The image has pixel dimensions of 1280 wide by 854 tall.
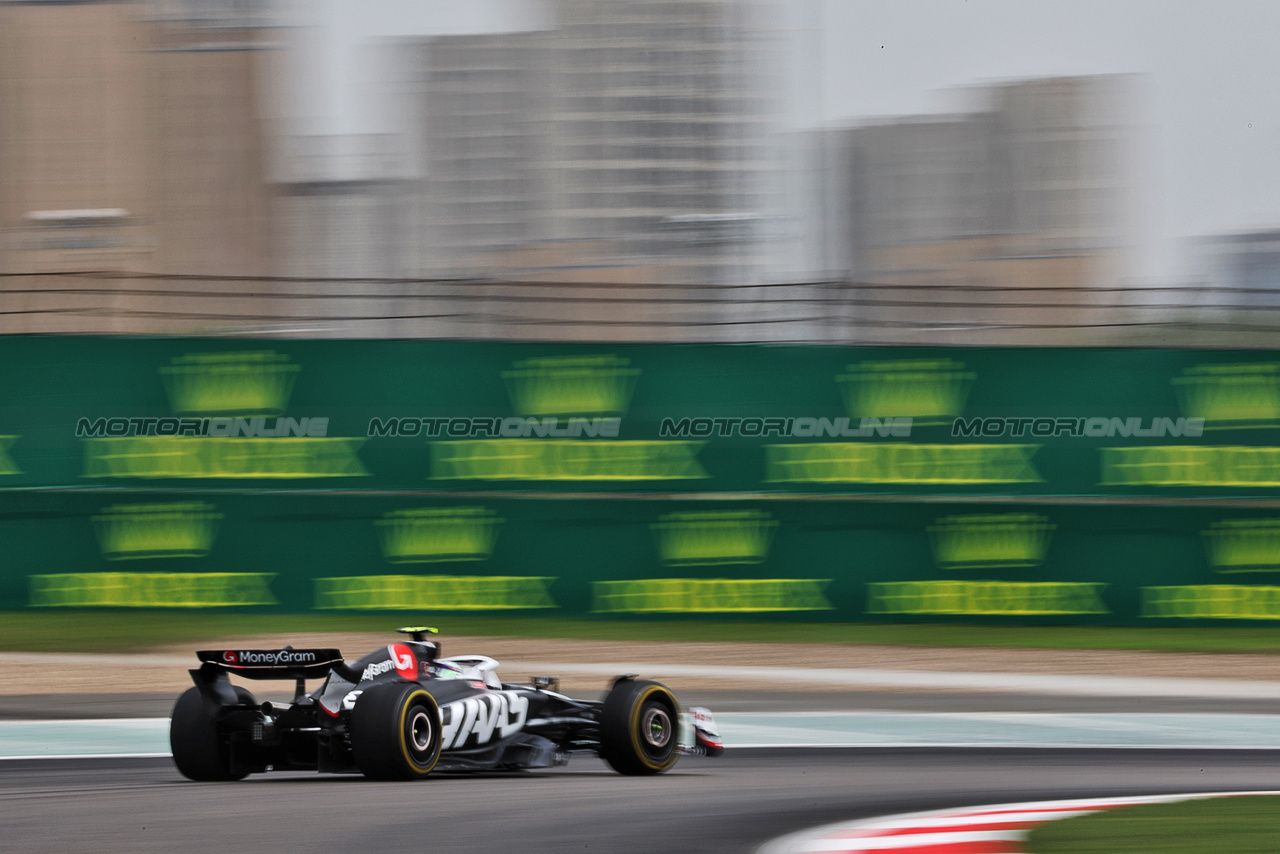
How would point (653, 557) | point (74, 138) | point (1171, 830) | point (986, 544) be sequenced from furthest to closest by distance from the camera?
point (74, 138), point (986, 544), point (653, 557), point (1171, 830)

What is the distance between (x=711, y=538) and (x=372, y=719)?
8.94m

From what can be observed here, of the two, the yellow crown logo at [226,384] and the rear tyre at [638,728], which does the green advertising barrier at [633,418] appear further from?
the rear tyre at [638,728]

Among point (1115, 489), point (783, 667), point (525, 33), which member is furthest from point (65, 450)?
point (1115, 489)

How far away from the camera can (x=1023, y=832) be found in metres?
6.03

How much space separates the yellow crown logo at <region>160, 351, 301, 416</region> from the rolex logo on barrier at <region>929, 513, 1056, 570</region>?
6.43 m

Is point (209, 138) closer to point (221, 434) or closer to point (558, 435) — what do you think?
point (221, 434)

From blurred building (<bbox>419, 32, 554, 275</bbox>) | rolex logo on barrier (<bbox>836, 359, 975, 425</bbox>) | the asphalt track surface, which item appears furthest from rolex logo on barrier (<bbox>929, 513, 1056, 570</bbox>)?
the asphalt track surface

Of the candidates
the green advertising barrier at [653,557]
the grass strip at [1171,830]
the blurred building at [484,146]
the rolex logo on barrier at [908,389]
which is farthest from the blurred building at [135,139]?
A: the grass strip at [1171,830]

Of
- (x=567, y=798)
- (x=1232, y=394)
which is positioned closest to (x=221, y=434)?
(x=567, y=798)

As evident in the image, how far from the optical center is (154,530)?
1536 cm

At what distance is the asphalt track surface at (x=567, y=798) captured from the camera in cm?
559

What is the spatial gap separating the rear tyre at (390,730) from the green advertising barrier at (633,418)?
8588mm

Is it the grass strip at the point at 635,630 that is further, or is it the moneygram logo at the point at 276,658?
the grass strip at the point at 635,630

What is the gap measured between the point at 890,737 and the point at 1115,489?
6.44 metres
